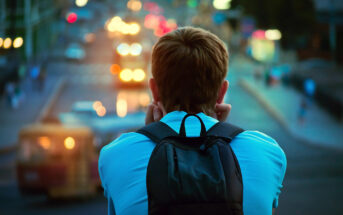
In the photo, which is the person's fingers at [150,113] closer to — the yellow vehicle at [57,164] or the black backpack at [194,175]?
the black backpack at [194,175]

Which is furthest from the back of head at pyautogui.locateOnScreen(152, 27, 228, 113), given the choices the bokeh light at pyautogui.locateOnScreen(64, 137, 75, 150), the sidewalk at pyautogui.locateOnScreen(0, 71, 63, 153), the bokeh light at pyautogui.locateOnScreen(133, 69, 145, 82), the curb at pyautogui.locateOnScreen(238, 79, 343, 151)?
the bokeh light at pyautogui.locateOnScreen(133, 69, 145, 82)

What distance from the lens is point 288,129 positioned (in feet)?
97.8

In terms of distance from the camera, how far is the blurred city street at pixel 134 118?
15438mm

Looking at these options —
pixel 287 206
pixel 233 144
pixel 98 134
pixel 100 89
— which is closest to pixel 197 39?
pixel 233 144

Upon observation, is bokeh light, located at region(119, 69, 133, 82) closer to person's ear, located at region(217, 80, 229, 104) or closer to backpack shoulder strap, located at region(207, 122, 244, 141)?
person's ear, located at region(217, 80, 229, 104)

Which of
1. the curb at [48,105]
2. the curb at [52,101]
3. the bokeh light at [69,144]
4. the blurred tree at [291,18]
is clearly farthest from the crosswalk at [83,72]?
the bokeh light at [69,144]

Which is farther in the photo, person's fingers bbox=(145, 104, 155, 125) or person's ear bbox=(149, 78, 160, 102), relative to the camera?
person's fingers bbox=(145, 104, 155, 125)

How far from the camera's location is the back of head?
7.32 ft

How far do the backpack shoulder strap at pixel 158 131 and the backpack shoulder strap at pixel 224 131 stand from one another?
13 centimetres

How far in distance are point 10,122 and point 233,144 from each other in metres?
30.6

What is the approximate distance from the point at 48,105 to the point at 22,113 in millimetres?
2949

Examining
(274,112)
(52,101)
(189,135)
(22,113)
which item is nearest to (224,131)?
(189,135)

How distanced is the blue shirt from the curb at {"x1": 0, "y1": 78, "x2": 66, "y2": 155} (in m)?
23.7

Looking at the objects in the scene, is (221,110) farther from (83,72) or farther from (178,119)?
(83,72)
